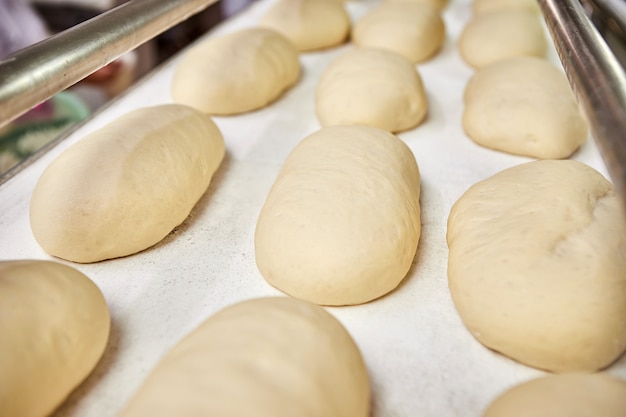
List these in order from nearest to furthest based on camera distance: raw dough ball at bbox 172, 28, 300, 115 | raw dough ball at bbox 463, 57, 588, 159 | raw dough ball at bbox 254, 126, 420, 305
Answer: raw dough ball at bbox 254, 126, 420, 305
raw dough ball at bbox 463, 57, 588, 159
raw dough ball at bbox 172, 28, 300, 115

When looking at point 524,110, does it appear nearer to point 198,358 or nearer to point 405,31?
point 405,31

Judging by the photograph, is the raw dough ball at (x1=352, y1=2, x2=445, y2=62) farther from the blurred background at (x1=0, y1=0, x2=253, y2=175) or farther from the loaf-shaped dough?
the blurred background at (x1=0, y1=0, x2=253, y2=175)

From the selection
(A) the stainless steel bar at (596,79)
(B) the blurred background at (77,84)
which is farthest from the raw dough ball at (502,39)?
(B) the blurred background at (77,84)

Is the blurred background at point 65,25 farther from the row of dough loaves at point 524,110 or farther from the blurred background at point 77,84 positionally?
the row of dough loaves at point 524,110

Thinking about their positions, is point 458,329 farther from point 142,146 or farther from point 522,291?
point 142,146

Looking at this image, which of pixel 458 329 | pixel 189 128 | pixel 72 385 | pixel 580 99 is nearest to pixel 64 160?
pixel 189 128

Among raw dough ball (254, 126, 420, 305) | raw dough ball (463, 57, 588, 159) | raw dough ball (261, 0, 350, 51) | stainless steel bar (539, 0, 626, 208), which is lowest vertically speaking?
raw dough ball (463, 57, 588, 159)

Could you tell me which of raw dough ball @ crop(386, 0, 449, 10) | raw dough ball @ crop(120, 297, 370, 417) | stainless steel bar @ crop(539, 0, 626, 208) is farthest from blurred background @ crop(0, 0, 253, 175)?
stainless steel bar @ crop(539, 0, 626, 208)
